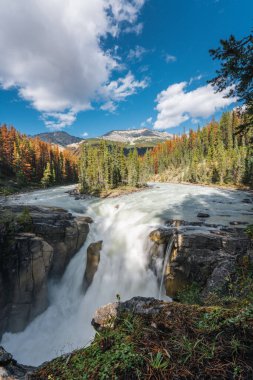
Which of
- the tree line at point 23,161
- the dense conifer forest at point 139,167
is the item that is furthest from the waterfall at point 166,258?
the tree line at point 23,161

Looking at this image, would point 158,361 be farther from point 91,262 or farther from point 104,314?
point 91,262

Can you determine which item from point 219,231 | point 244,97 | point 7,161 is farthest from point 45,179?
point 244,97

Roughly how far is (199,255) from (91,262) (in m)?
8.91

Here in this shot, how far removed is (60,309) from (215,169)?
2759 inches

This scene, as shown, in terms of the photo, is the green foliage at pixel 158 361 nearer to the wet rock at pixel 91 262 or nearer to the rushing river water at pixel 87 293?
the rushing river water at pixel 87 293

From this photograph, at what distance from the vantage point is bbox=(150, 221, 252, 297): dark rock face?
1214cm

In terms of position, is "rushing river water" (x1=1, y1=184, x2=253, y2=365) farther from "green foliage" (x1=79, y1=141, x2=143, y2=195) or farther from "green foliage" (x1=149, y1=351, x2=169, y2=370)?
"green foliage" (x1=79, y1=141, x2=143, y2=195)

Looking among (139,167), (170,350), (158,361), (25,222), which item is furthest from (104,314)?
(139,167)

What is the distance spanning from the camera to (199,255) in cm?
1312

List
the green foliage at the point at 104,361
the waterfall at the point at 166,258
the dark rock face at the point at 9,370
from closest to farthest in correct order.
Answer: the green foliage at the point at 104,361 → the dark rock face at the point at 9,370 → the waterfall at the point at 166,258

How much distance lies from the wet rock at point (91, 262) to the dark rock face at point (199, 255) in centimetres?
496

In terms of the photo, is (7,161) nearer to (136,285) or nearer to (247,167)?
(136,285)

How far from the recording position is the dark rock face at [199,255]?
478 inches

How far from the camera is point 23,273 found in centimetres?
1440
